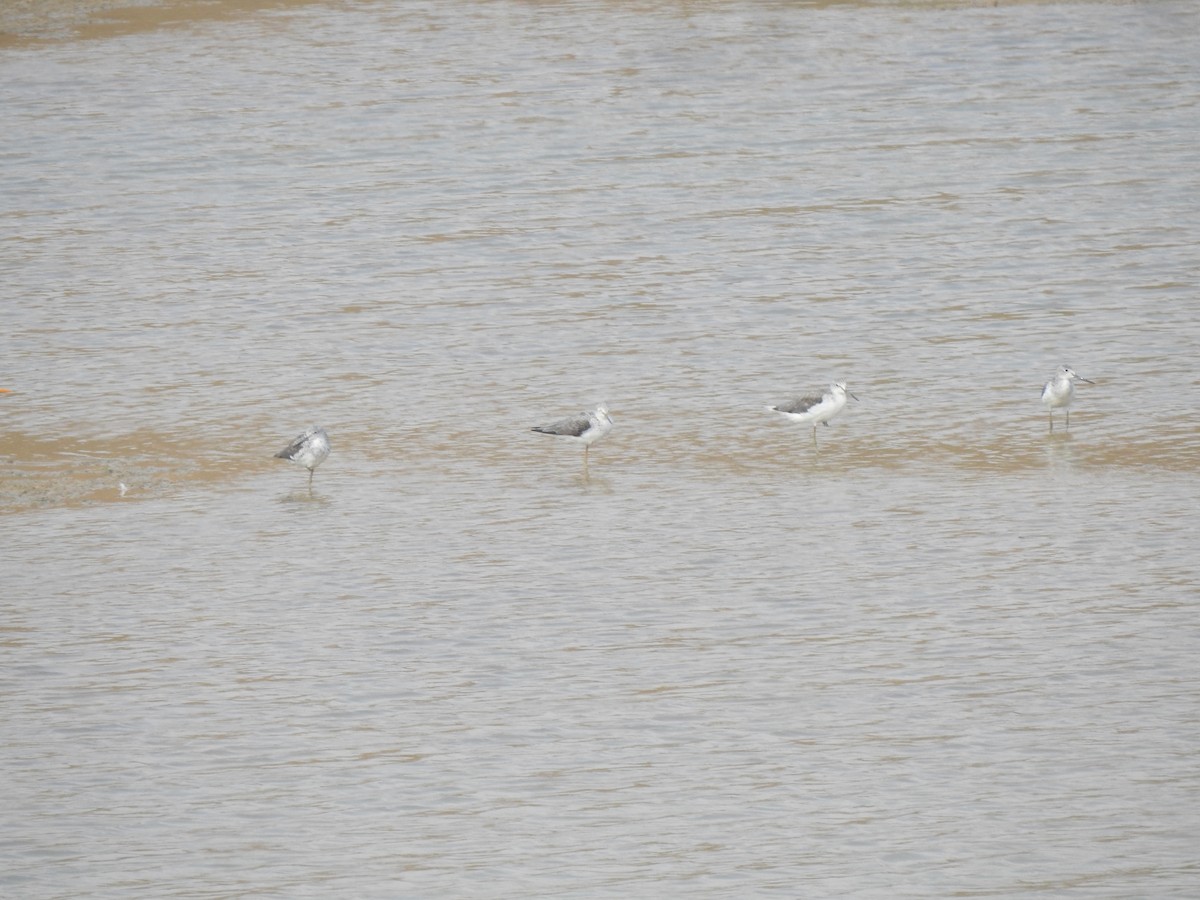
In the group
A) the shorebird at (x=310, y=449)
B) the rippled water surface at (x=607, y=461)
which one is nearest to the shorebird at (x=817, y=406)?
the rippled water surface at (x=607, y=461)

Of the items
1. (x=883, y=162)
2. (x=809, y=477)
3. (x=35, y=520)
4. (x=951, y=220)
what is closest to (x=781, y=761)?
(x=809, y=477)

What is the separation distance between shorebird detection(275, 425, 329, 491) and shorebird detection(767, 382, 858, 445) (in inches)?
153

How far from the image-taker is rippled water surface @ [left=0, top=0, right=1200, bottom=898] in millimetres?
9758

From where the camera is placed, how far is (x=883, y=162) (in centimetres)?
2592

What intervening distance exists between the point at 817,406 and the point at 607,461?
187 cm

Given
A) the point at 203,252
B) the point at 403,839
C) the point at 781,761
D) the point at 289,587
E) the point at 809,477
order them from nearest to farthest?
the point at 403,839 < the point at 781,761 < the point at 289,587 < the point at 809,477 < the point at 203,252

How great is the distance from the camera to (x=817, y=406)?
1667 centimetres

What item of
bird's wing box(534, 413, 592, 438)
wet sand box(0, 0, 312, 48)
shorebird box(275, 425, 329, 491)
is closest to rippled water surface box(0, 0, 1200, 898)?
shorebird box(275, 425, 329, 491)

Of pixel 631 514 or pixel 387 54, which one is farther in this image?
pixel 387 54

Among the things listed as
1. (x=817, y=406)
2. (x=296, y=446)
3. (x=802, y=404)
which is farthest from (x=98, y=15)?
(x=817, y=406)

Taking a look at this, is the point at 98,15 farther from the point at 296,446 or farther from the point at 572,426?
the point at 572,426

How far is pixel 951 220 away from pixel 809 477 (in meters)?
8.76

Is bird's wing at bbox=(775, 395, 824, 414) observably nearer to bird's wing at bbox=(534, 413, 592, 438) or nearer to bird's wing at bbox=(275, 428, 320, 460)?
bird's wing at bbox=(534, 413, 592, 438)

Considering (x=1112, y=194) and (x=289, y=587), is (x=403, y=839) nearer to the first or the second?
(x=289, y=587)
